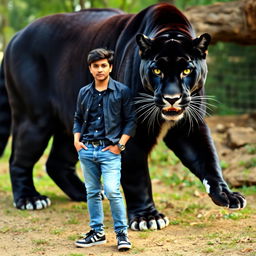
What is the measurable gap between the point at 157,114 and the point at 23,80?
1.98m

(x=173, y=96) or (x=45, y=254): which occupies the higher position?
(x=173, y=96)

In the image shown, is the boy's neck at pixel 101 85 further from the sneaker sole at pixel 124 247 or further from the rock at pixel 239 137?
the rock at pixel 239 137

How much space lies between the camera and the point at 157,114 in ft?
17.2

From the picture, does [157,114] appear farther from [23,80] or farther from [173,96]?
[23,80]

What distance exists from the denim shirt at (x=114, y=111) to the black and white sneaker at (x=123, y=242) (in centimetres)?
71

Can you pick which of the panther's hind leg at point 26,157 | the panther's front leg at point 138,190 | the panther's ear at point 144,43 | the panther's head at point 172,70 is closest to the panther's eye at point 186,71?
the panther's head at point 172,70

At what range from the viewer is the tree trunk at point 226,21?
855 centimetres

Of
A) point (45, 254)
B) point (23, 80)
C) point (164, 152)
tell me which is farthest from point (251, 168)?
point (45, 254)

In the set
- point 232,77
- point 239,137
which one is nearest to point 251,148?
point 239,137

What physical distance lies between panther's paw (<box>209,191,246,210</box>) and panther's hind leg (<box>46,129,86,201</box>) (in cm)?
223

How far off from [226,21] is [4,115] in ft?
11.2

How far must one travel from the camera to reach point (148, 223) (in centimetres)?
541

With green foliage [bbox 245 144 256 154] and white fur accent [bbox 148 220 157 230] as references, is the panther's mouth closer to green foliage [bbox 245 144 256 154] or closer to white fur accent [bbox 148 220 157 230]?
white fur accent [bbox 148 220 157 230]

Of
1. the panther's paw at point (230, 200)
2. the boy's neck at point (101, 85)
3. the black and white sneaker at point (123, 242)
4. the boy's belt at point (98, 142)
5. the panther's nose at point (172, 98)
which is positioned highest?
the boy's neck at point (101, 85)
